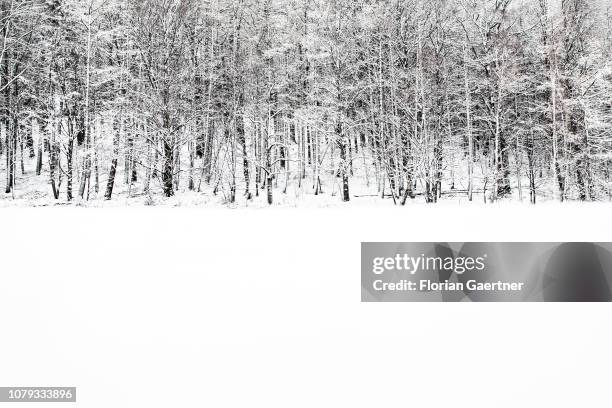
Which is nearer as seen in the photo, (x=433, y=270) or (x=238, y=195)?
(x=433, y=270)

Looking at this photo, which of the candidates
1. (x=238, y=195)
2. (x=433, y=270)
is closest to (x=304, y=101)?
(x=238, y=195)

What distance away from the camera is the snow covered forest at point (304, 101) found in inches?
127

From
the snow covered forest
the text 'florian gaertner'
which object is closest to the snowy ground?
the snow covered forest

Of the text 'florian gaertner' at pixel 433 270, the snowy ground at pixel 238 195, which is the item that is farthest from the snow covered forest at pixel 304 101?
the text 'florian gaertner' at pixel 433 270

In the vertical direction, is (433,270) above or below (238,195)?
below

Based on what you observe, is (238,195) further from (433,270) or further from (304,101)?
(433,270)

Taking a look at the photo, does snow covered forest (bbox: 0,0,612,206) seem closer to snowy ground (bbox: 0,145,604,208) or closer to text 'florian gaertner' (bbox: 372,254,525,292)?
snowy ground (bbox: 0,145,604,208)

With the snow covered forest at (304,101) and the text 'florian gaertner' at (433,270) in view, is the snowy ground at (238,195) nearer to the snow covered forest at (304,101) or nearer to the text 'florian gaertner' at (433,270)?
the snow covered forest at (304,101)

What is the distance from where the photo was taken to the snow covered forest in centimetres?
322

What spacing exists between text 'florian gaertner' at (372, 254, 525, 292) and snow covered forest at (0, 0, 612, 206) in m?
0.69

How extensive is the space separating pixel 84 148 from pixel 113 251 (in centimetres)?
117

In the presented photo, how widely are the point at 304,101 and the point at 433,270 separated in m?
1.88

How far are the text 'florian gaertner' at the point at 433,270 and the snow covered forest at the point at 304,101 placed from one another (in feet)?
2.26

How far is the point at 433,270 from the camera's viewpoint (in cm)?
258
